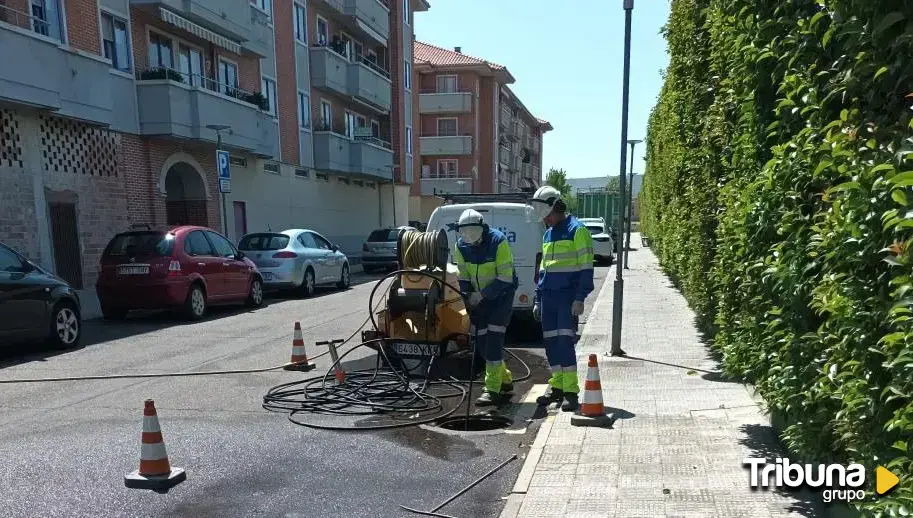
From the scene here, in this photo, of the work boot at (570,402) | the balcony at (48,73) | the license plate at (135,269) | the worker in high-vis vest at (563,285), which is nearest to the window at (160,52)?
the balcony at (48,73)

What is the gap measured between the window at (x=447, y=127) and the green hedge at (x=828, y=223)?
45.6 m

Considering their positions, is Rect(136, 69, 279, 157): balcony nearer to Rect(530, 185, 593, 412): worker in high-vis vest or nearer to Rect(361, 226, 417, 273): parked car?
Rect(361, 226, 417, 273): parked car

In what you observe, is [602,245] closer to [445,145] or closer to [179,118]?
[179,118]

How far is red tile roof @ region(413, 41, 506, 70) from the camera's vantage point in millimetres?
47969

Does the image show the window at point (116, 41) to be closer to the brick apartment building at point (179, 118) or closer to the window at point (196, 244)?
the brick apartment building at point (179, 118)

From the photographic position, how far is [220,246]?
42.1ft

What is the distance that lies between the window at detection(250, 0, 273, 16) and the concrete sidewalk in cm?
2065

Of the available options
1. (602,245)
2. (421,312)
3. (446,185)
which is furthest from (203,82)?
(446,185)

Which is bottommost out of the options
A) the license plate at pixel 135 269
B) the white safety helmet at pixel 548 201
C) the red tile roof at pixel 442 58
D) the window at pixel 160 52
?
the license plate at pixel 135 269

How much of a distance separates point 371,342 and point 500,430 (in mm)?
2004

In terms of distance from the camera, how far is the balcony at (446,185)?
4891 cm

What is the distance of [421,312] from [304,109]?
863 inches

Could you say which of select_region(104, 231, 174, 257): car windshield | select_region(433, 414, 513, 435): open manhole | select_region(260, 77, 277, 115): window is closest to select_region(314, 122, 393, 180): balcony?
select_region(260, 77, 277, 115): window

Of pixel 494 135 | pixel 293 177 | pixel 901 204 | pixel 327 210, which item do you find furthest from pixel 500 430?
pixel 494 135
